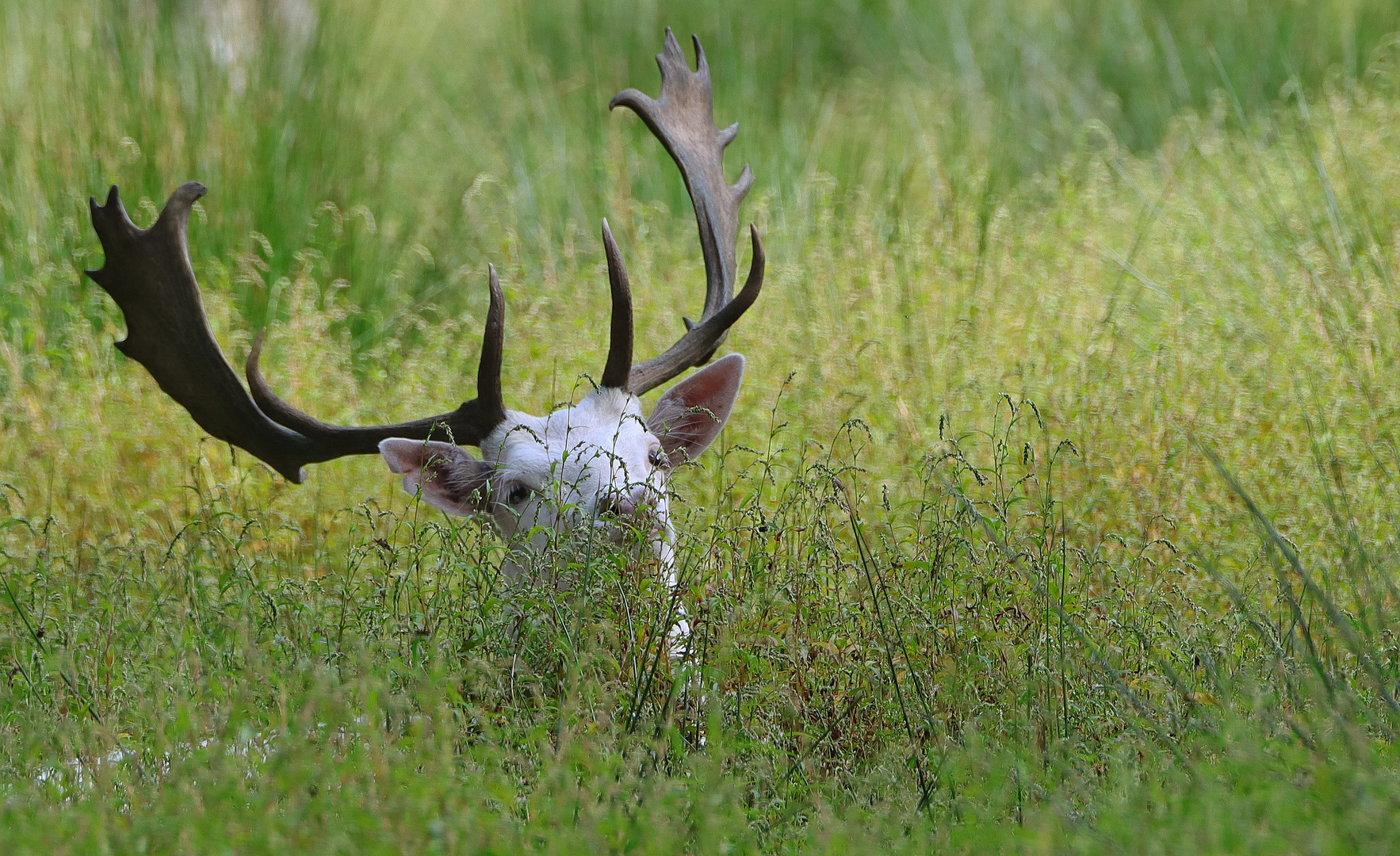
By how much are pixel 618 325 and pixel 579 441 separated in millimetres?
335

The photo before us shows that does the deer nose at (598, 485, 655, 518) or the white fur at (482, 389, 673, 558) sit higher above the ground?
the white fur at (482, 389, 673, 558)

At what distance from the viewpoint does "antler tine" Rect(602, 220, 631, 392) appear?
11.2 feet

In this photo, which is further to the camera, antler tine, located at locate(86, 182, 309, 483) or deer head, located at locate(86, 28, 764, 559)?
antler tine, located at locate(86, 182, 309, 483)

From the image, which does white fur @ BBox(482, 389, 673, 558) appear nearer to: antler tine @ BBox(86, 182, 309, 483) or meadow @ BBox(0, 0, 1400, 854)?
meadow @ BBox(0, 0, 1400, 854)

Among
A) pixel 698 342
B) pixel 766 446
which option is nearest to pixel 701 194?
pixel 698 342

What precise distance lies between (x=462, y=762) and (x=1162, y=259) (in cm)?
446

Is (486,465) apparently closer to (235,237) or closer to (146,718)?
(146,718)

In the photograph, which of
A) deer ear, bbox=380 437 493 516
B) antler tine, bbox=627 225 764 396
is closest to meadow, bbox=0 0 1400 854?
deer ear, bbox=380 437 493 516

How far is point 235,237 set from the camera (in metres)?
6.30

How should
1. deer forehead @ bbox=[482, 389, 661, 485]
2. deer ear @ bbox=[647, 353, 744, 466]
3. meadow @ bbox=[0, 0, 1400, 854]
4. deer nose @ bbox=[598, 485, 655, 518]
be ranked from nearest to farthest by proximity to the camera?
1. meadow @ bbox=[0, 0, 1400, 854]
2. deer nose @ bbox=[598, 485, 655, 518]
3. deer forehead @ bbox=[482, 389, 661, 485]
4. deer ear @ bbox=[647, 353, 744, 466]

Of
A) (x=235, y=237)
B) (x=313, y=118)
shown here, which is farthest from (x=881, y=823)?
(x=313, y=118)

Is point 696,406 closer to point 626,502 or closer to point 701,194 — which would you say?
point 626,502

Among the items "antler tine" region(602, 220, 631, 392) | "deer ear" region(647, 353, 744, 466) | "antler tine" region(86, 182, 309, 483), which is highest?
"antler tine" region(86, 182, 309, 483)

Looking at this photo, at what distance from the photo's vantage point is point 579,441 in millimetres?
3422
